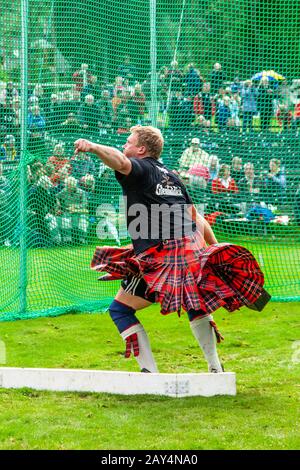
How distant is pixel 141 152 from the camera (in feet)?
16.3

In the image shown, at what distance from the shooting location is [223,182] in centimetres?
930

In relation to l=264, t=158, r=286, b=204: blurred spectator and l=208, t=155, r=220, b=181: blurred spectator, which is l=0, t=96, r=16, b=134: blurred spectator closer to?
l=208, t=155, r=220, b=181: blurred spectator

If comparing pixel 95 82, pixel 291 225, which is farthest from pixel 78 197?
pixel 291 225

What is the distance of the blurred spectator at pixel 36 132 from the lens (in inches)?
306

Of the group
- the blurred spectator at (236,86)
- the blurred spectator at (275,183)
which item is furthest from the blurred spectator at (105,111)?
the blurred spectator at (275,183)

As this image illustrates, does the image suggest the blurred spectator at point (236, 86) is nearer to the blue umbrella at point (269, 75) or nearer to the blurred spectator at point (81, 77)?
the blue umbrella at point (269, 75)

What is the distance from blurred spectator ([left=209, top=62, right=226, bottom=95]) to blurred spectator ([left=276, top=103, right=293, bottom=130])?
786 mm

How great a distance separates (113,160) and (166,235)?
626 millimetres

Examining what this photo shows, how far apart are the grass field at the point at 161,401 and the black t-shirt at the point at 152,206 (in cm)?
86

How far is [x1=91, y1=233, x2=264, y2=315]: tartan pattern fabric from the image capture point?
186 inches

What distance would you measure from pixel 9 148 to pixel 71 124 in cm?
58

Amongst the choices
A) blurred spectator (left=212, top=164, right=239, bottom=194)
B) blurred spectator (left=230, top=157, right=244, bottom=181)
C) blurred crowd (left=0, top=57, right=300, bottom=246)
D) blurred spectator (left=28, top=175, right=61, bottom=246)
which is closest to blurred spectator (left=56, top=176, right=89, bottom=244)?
blurred crowd (left=0, top=57, right=300, bottom=246)
